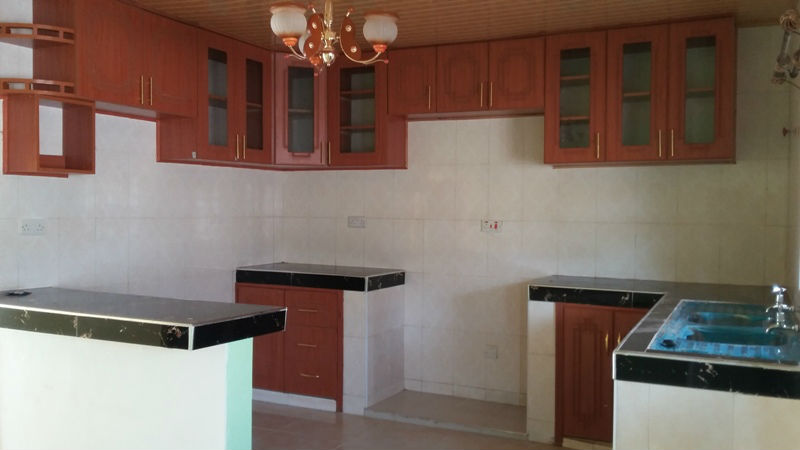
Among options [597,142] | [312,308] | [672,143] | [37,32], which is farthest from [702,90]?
[37,32]

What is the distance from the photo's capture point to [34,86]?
337 centimetres

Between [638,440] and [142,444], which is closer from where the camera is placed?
[638,440]

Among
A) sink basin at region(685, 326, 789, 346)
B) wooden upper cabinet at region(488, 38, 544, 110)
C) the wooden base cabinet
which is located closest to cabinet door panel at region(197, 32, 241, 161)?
the wooden base cabinet

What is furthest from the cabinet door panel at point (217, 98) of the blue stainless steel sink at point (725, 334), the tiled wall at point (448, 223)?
the blue stainless steel sink at point (725, 334)

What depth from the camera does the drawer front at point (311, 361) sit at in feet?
15.1

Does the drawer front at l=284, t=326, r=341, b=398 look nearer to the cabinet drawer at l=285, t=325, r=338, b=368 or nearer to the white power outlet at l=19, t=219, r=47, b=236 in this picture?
the cabinet drawer at l=285, t=325, r=338, b=368

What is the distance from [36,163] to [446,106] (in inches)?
94.2

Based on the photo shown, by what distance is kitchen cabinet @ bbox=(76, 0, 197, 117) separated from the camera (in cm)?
343

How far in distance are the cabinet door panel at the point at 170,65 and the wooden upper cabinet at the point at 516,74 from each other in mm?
1816

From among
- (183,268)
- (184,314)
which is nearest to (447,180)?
(183,268)

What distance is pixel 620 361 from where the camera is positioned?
208cm

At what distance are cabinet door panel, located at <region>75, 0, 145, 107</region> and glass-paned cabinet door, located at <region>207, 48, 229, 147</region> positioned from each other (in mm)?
569

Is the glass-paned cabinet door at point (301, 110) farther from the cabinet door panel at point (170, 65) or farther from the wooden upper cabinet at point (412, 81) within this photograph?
the cabinet door panel at point (170, 65)

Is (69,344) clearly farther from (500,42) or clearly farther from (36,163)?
(500,42)
